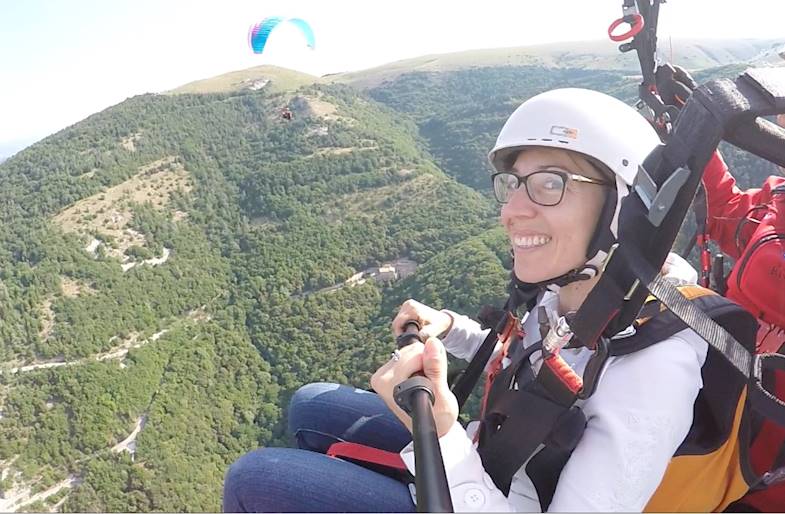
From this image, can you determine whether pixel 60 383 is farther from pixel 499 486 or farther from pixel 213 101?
pixel 213 101

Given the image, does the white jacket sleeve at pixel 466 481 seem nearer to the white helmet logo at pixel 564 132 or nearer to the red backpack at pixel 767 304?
the red backpack at pixel 767 304

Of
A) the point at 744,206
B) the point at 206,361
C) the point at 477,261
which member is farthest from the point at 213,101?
the point at 744,206

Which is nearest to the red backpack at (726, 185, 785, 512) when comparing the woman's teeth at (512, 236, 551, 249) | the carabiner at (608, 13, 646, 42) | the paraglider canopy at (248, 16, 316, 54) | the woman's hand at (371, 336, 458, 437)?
the woman's teeth at (512, 236, 551, 249)

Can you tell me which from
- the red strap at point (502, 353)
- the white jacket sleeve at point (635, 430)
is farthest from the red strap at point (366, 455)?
the white jacket sleeve at point (635, 430)

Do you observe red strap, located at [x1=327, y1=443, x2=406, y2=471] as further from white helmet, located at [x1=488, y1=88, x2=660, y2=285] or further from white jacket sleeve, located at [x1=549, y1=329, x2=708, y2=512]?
white helmet, located at [x1=488, y1=88, x2=660, y2=285]

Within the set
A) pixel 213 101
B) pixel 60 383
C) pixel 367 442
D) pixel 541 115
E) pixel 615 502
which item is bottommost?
pixel 60 383

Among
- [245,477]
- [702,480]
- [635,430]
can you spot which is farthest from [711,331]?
[245,477]
